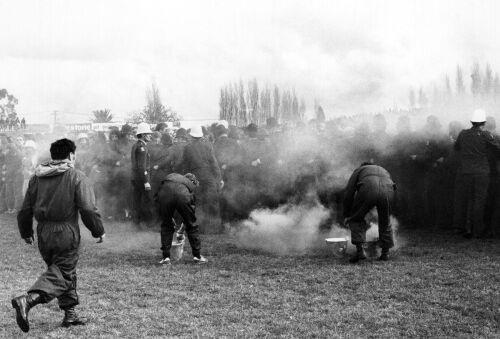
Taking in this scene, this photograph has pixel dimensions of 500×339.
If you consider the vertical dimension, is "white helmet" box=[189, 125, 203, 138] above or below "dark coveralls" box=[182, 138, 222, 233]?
above

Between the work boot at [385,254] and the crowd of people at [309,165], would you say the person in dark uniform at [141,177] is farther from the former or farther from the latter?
the work boot at [385,254]

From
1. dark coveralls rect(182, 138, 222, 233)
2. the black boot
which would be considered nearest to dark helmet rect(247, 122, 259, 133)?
dark coveralls rect(182, 138, 222, 233)

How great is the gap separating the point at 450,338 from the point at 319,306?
5.56 ft

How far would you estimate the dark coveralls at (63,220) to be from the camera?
627 cm

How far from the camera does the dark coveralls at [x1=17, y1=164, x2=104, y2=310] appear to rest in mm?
6266

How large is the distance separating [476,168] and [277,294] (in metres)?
5.95

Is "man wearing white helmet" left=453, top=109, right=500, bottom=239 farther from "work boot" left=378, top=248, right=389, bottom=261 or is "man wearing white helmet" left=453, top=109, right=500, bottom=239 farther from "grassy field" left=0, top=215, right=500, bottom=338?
"work boot" left=378, top=248, right=389, bottom=261

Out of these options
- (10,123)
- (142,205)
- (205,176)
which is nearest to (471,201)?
(205,176)

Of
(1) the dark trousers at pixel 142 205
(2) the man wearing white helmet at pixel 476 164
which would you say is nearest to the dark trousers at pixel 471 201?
(2) the man wearing white helmet at pixel 476 164

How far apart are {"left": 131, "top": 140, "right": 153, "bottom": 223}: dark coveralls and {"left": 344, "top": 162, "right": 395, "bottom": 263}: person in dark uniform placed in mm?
5939

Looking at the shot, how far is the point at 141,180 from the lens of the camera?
44.8 feet

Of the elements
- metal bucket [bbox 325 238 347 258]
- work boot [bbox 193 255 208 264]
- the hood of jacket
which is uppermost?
the hood of jacket

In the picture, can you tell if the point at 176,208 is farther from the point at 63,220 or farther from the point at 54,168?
the point at 54,168

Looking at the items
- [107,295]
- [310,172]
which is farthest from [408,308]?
[310,172]
